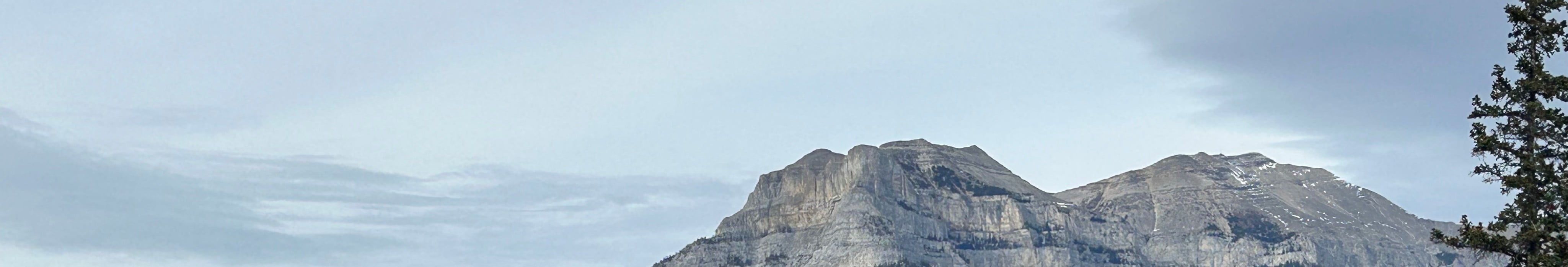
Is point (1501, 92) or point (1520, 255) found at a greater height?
point (1501, 92)

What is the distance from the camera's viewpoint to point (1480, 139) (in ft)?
235

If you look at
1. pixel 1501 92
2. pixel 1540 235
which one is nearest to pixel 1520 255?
pixel 1540 235

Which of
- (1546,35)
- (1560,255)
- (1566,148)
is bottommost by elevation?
(1560,255)

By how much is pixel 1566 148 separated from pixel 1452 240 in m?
5.72

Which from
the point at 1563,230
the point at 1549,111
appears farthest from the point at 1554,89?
the point at 1563,230

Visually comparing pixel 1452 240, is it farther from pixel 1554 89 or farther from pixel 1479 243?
pixel 1554 89

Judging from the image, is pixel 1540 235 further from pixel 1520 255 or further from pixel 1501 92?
pixel 1501 92

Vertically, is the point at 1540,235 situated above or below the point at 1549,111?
below

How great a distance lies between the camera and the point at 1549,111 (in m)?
71.0

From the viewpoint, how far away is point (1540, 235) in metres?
70.1

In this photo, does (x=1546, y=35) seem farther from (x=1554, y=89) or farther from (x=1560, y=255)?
(x=1560, y=255)

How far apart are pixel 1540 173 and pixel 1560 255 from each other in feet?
12.9

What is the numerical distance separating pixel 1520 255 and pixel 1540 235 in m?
1.43

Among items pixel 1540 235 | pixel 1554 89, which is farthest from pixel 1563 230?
pixel 1554 89
